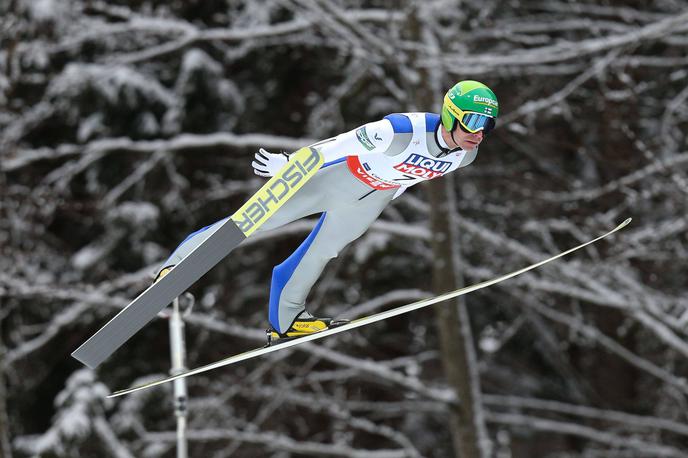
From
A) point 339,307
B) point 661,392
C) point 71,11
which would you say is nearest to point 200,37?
point 71,11

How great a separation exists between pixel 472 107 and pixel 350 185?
0.62 m

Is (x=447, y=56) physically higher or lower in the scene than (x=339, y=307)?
higher

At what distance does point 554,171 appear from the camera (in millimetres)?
11836

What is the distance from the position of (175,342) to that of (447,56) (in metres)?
3.38

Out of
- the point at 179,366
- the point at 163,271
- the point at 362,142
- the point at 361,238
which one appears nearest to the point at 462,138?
the point at 362,142

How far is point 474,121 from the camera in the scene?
3.57 meters

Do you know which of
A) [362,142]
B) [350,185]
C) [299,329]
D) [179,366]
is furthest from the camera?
[179,366]

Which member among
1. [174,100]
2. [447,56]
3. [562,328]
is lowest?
[562,328]

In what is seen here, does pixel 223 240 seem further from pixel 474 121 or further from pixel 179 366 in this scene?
pixel 179 366

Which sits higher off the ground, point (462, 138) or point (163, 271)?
point (462, 138)

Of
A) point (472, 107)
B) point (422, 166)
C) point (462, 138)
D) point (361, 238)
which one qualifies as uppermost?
point (472, 107)

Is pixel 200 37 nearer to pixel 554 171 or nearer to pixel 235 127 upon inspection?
pixel 235 127

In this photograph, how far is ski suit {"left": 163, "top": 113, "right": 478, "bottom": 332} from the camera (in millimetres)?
3697

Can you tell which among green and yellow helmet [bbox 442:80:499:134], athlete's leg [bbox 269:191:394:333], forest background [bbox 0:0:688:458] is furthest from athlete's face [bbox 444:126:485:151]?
forest background [bbox 0:0:688:458]
